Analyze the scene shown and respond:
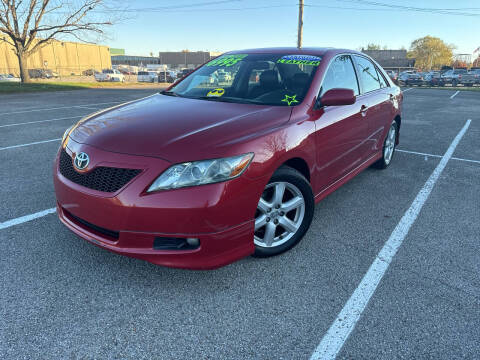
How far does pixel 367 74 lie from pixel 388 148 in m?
1.27

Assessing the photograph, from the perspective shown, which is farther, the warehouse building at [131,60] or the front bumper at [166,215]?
the warehouse building at [131,60]

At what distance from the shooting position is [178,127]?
8.30 feet

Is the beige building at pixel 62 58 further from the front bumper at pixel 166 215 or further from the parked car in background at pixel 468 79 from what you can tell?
the front bumper at pixel 166 215

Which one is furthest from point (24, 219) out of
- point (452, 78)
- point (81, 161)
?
point (452, 78)

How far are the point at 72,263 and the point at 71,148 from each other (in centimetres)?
86

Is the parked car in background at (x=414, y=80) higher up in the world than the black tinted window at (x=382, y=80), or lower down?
lower down

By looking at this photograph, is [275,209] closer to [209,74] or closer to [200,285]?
[200,285]

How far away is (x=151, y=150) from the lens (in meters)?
2.25

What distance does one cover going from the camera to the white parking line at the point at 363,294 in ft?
6.38

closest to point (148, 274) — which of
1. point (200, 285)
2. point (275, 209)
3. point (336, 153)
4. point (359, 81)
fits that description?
point (200, 285)

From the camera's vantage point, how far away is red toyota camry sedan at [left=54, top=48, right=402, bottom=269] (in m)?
2.15

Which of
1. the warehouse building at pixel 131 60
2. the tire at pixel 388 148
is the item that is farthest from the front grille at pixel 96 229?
A: the warehouse building at pixel 131 60

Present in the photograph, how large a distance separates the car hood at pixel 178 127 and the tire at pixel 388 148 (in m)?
2.65

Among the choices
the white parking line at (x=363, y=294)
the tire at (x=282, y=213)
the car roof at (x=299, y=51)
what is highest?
the car roof at (x=299, y=51)
